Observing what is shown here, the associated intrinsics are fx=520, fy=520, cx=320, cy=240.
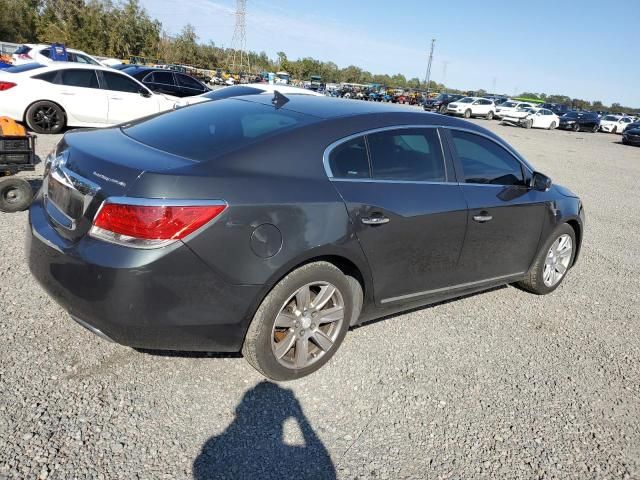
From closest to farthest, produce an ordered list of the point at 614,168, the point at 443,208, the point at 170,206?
1. the point at 170,206
2. the point at 443,208
3. the point at 614,168

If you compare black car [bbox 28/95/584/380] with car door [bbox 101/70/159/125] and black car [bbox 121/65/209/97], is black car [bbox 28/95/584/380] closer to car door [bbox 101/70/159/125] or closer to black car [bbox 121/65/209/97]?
car door [bbox 101/70/159/125]

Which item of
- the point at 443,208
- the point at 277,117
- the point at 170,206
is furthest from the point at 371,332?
the point at 170,206

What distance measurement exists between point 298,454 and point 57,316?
201 cm

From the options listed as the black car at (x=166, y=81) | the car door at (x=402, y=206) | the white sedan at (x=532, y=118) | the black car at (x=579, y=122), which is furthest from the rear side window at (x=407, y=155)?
the black car at (x=579, y=122)

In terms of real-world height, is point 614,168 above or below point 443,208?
below

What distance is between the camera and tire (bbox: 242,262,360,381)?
289 cm

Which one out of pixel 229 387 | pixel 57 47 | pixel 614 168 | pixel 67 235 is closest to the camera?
pixel 67 235

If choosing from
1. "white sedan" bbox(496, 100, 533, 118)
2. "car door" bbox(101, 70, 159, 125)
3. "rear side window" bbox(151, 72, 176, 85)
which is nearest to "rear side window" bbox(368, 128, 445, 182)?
"car door" bbox(101, 70, 159, 125)

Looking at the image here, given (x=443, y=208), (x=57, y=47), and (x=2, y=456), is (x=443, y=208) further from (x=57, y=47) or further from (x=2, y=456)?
(x=57, y=47)

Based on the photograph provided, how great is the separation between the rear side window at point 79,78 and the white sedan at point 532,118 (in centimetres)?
2964

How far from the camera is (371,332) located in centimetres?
390

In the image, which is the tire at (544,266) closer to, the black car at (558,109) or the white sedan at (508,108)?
the white sedan at (508,108)

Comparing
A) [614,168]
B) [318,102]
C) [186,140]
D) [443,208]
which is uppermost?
[318,102]

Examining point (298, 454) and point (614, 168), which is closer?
point (298, 454)
